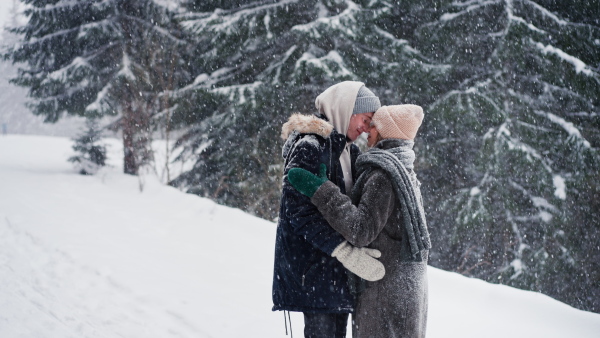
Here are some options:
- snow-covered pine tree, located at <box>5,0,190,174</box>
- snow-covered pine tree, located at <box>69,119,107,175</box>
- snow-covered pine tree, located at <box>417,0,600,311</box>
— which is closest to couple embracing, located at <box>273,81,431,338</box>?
snow-covered pine tree, located at <box>417,0,600,311</box>

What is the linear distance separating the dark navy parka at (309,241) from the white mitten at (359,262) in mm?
40

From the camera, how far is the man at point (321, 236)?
6.63 ft

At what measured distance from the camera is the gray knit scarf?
2055 millimetres

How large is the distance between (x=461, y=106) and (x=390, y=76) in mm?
1755

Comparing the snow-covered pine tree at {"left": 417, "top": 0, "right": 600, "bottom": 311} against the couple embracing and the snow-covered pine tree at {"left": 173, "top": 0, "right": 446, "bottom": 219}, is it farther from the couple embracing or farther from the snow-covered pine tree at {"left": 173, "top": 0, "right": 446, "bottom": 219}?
the couple embracing

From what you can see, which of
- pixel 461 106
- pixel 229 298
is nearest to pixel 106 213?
pixel 229 298

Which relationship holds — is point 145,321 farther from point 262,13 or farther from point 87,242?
point 262,13

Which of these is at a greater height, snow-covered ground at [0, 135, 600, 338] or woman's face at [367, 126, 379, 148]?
woman's face at [367, 126, 379, 148]

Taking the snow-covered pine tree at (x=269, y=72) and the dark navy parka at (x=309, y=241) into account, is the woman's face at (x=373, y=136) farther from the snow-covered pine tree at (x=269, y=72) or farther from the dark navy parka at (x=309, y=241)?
the snow-covered pine tree at (x=269, y=72)

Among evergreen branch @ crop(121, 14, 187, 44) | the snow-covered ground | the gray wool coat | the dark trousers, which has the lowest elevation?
the snow-covered ground

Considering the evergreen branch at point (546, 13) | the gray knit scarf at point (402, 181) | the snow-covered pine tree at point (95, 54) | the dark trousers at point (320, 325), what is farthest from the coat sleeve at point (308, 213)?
the evergreen branch at point (546, 13)

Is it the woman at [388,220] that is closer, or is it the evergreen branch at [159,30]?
the woman at [388,220]

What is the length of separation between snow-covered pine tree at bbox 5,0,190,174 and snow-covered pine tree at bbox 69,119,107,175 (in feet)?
2.02

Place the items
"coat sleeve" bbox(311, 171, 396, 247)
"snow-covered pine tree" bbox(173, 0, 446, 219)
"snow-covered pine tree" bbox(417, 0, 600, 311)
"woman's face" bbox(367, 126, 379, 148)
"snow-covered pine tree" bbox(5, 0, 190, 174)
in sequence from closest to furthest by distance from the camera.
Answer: "coat sleeve" bbox(311, 171, 396, 247)
"woman's face" bbox(367, 126, 379, 148)
"snow-covered pine tree" bbox(417, 0, 600, 311)
"snow-covered pine tree" bbox(173, 0, 446, 219)
"snow-covered pine tree" bbox(5, 0, 190, 174)
